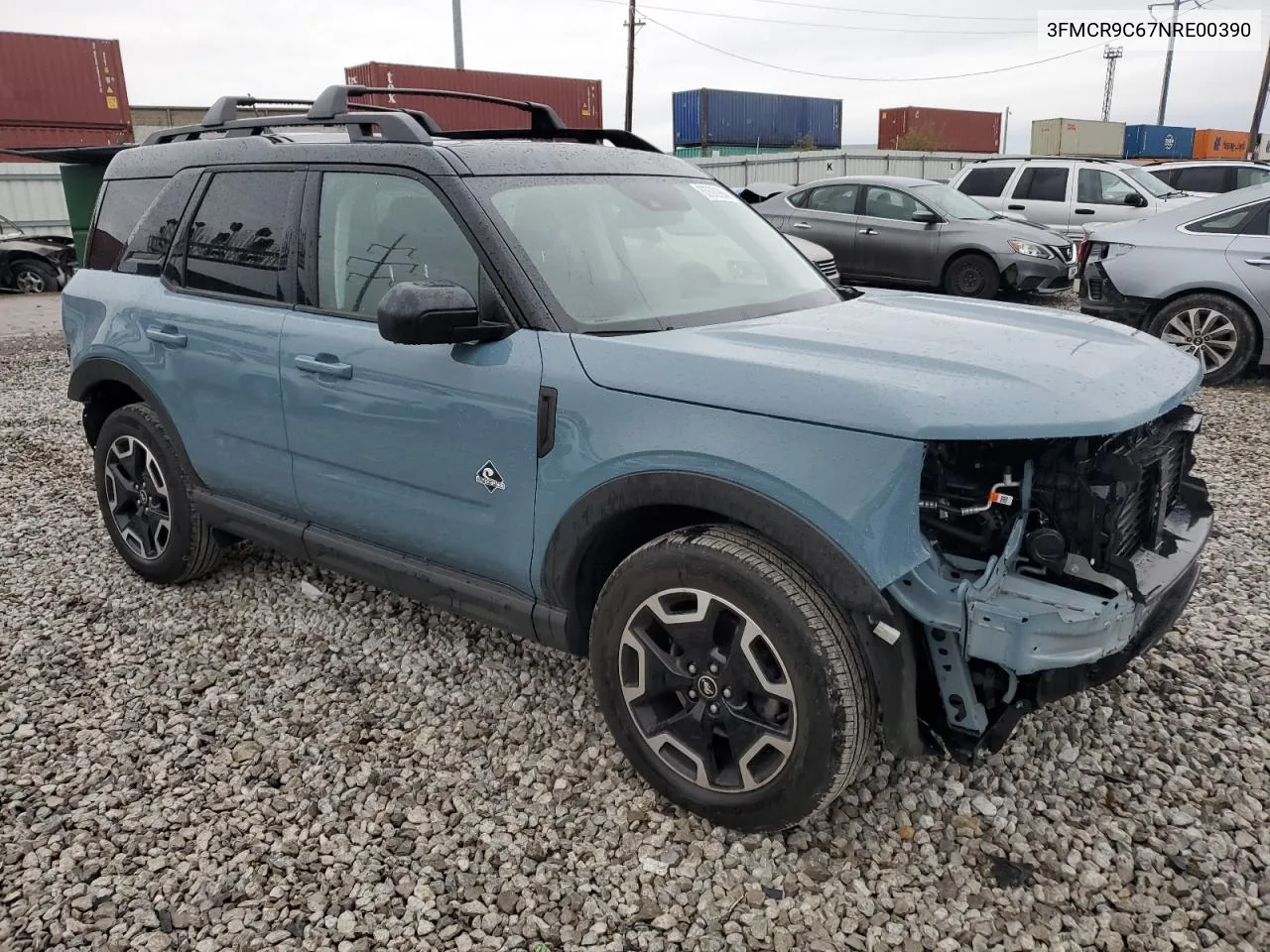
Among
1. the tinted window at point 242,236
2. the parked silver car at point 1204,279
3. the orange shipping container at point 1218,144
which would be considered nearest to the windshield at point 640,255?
the tinted window at point 242,236

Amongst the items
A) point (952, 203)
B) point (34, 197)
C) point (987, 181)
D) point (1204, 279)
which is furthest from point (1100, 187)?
point (34, 197)

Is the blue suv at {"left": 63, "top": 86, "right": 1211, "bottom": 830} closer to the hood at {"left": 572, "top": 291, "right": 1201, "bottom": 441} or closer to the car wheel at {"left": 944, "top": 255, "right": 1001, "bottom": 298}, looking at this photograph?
the hood at {"left": 572, "top": 291, "right": 1201, "bottom": 441}

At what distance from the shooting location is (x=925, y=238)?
11.3m

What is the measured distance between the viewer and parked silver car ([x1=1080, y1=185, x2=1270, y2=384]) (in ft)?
24.3

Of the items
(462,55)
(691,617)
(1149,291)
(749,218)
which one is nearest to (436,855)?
(691,617)

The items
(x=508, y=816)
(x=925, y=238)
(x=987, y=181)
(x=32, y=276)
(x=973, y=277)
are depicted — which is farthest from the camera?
(x=32, y=276)

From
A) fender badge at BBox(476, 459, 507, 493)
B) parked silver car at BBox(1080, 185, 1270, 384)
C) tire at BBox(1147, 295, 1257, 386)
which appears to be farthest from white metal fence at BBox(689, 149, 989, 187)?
fender badge at BBox(476, 459, 507, 493)

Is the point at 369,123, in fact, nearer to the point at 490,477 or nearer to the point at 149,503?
the point at 490,477

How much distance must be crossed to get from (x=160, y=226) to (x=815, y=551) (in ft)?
10.3

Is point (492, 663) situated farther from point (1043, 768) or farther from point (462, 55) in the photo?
point (462, 55)

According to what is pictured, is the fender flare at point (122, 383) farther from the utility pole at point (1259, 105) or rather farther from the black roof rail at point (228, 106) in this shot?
the utility pole at point (1259, 105)

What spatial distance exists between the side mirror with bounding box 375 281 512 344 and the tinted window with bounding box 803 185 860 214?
33.2 feet

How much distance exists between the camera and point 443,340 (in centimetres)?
265

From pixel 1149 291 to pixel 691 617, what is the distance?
6876 mm
